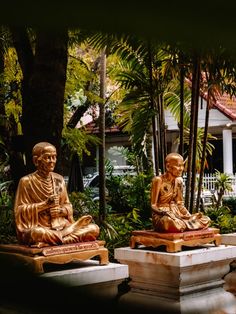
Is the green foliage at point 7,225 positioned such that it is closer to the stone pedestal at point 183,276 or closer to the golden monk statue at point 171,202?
the stone pedestal at point 183,276

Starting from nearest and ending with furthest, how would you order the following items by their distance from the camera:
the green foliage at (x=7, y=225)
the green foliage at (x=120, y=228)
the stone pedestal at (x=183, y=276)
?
the stone pedestal at (x=183, y=276) → the green foliage at (x=7, y=225) → the green foliage at (x=120, y=228)

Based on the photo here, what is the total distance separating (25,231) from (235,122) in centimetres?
1099

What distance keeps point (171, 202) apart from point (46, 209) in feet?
3.96

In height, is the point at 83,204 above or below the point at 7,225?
above

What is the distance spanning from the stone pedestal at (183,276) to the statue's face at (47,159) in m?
1.14

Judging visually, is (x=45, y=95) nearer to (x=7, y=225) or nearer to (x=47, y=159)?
(x=47, y=159)

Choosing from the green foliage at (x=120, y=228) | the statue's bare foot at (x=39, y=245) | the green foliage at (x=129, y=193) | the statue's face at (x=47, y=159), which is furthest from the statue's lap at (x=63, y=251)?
the green foliage at (x=129, y=193)

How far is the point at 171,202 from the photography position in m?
4.45

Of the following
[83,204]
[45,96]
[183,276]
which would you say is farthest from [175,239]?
[83,204]

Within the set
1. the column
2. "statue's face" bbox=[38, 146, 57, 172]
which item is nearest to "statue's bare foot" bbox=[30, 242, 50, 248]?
"statue's face" bbox=[38, 146, 57, 172]

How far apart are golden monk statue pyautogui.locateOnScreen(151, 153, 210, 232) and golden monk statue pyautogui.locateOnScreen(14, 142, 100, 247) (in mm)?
741

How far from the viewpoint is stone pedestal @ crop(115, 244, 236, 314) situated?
415cm

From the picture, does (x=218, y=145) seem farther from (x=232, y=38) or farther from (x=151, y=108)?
(x=232, y=38)

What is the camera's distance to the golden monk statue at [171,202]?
4.26 m
